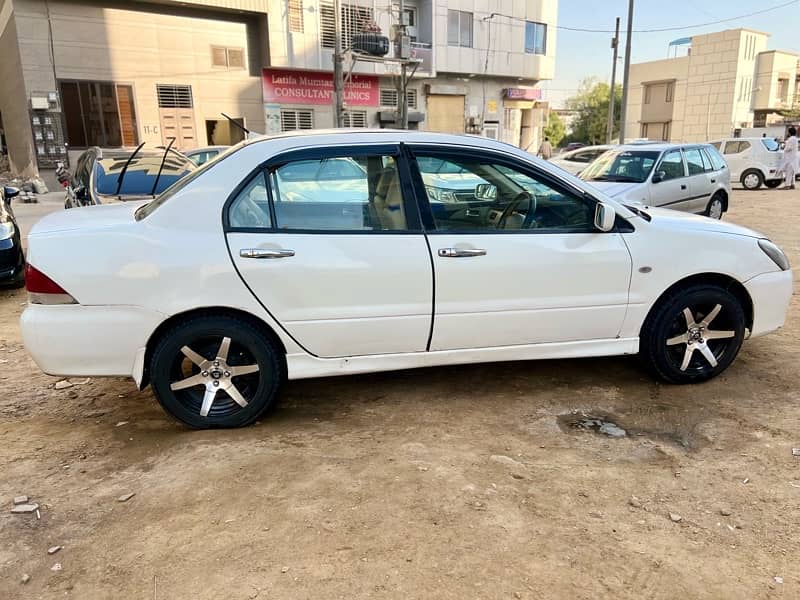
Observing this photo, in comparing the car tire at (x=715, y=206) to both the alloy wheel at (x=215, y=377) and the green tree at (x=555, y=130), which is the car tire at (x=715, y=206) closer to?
the alloy wheel at (x=215, y=377)

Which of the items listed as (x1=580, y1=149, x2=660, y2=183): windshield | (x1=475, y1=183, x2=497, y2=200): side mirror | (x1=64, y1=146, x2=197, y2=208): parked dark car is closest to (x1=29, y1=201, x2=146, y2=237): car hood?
(x1=475, y1=183, x2=497, y2=200): side mirror

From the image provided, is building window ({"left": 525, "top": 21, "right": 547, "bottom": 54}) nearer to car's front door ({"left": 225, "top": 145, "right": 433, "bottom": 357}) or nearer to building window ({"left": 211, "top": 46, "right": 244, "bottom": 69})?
building window ({"left": 211, "top": 46, "right": 244, "bottom": 69})

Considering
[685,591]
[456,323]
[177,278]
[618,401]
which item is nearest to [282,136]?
[177,278]

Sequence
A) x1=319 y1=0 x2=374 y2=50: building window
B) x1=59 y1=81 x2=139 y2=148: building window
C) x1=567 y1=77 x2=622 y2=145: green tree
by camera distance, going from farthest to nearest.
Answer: x1=567 y1=77 x2=622 y2=145: green tree → x1=319 y1=0 x2=374 y2=50: building window → x1=59 y1=81 x2=139 y2=148: building window

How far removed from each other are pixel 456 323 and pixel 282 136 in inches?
60.4

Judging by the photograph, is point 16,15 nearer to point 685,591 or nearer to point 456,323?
point 456,323

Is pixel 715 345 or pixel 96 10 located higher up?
pixel 96 10

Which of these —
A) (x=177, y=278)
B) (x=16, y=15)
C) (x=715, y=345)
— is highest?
(x=16, y=15)

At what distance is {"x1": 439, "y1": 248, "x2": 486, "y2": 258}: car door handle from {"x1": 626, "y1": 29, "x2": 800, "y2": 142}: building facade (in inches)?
2200

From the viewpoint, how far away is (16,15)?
18.1 m

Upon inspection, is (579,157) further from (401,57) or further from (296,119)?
(296,119)

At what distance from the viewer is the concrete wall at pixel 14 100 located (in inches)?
755

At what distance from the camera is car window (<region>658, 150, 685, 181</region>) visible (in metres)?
9.95

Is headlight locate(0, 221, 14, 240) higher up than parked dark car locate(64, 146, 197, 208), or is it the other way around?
parked dark car locate(64, 146, 197, 208)
